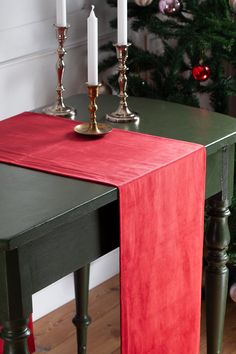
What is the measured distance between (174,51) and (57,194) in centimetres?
112

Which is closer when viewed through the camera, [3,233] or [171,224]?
[3,233]

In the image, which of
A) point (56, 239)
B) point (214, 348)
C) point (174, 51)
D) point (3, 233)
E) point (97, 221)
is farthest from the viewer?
point (174, 51)

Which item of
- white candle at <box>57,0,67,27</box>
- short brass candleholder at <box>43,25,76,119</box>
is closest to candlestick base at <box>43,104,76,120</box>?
short brass candleholder at <box>43,25,76,119</box>

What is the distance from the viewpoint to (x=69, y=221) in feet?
5.98

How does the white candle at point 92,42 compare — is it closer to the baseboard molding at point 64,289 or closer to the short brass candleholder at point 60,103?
the short brass candleholder at point 60,103

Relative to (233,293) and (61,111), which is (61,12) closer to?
(61,111)

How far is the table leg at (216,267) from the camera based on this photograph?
7.87 ft

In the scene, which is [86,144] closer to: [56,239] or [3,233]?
[56,239]

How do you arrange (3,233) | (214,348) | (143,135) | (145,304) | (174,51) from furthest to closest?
(174,51) → (214,348) → (143,135) → (145,304) → (3,233)

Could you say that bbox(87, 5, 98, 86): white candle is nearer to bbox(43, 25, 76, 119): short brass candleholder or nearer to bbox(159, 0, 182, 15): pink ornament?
bbox(43, 25, 76, 119): short brass candleholder

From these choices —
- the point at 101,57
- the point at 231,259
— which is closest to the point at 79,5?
the point at 101,57

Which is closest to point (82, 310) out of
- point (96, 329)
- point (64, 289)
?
point (96, 329)

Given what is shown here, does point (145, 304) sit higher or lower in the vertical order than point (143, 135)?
lower

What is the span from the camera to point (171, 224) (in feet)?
7.05
